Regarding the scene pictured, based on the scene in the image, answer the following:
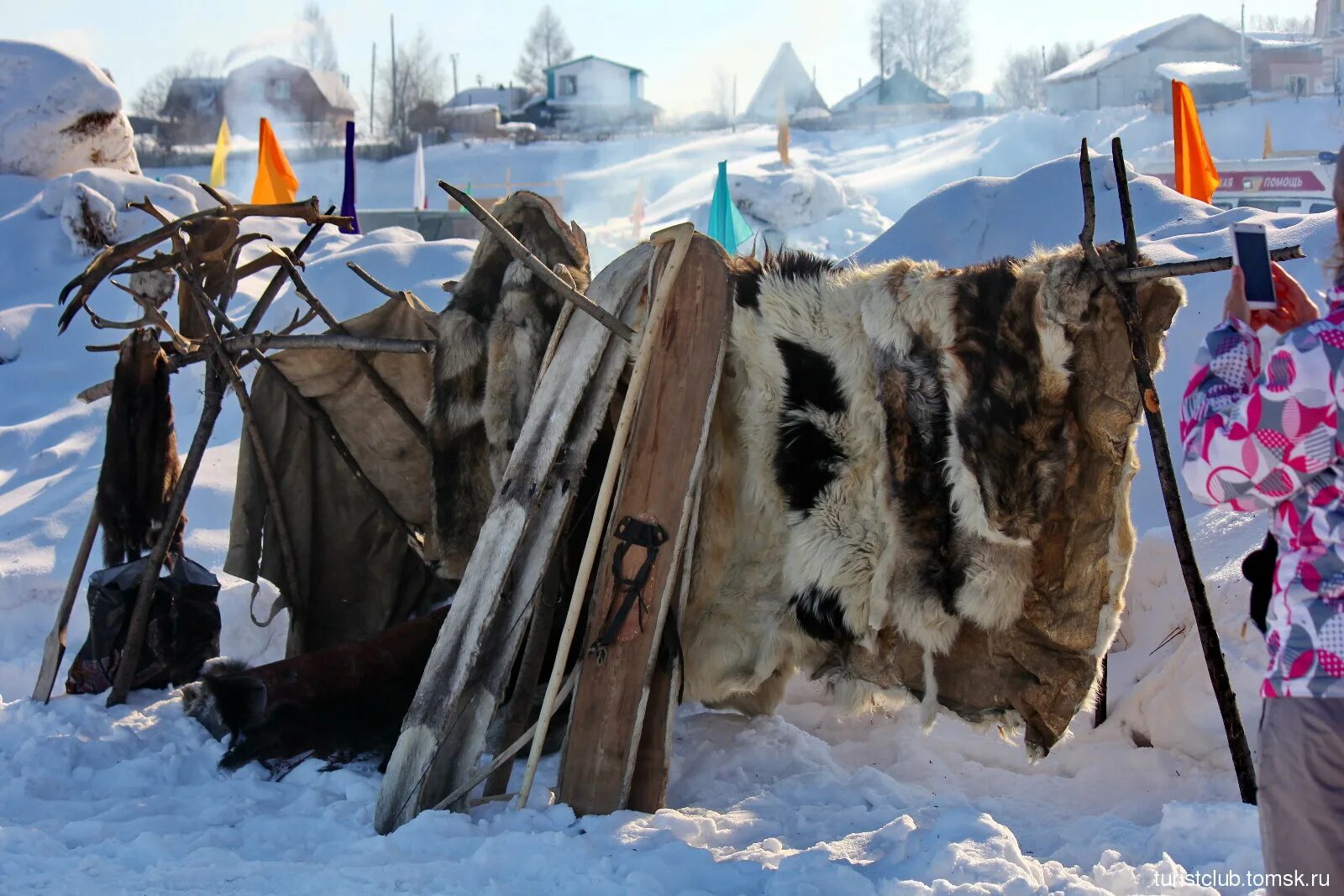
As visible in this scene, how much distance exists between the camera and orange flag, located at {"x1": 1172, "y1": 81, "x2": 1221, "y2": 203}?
8.38m

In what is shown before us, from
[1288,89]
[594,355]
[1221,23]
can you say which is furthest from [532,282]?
[1221,23]

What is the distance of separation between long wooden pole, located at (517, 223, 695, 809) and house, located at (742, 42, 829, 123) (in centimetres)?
4235

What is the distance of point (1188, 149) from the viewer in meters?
8.51

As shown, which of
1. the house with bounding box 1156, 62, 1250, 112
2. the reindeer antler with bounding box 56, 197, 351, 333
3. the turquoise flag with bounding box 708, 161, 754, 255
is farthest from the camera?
the house with bounding box 1156, 62, 1250, 112

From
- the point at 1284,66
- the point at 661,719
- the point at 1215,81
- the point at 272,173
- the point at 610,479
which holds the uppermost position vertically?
the point at 1284,66

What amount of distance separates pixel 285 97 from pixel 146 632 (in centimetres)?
4338

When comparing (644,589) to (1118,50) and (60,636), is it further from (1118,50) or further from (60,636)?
(1118,50)

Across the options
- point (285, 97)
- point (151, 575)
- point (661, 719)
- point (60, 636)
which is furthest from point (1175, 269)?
point (285, 97)

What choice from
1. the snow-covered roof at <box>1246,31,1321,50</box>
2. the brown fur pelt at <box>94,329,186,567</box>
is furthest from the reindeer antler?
the snow-covered roof at <box>1246,31,1321,50</box>

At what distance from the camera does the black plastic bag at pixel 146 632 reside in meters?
4.05

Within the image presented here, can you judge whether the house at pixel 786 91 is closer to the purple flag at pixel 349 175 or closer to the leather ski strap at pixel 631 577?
the purple flag at pixel 349 175

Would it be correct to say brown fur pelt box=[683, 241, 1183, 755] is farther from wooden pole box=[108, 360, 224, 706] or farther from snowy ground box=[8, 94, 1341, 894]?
wooden pole box=[108, 360, 224, 706]

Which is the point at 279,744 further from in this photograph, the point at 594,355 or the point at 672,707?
the point at 594,355

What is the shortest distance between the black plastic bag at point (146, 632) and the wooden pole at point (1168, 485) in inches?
127
